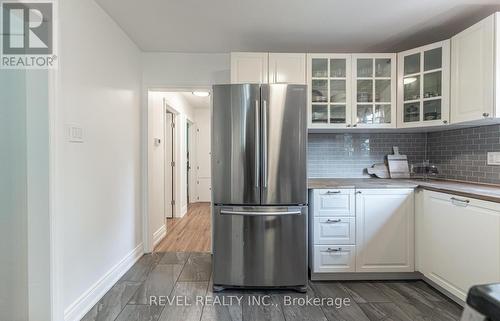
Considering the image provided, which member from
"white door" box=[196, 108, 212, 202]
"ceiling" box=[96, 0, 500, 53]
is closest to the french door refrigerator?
"ceiling" box=[96, 0, 500, 53]

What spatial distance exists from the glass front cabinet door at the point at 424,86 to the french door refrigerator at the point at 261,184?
1.18 metres

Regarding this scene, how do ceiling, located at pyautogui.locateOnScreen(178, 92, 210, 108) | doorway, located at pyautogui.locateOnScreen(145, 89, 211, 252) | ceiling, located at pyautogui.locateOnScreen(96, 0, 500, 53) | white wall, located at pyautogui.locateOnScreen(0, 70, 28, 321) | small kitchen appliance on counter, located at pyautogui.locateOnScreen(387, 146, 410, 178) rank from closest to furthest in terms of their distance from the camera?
white wall, located at pyautogui.locateOnScreen(0, 70, 28, 321)
ceiling, located at pyautogui.locateOnScreen(96, 0, 500, 53)
small kitchen appliance on counter, located at pyautogui.locateOnScreen(387, 146, 410, 178)
doorway, located at pyautogui.locateOnScreen(145, 89, 211, 252)
ceiling, located at pyautogui.locateOnScreen(178, 92, 210, 108)

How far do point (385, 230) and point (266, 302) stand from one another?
1245mm

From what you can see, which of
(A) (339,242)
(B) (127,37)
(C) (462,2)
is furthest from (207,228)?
(C) (462,2)

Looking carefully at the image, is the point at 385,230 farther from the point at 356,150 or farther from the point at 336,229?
the point at 356,150

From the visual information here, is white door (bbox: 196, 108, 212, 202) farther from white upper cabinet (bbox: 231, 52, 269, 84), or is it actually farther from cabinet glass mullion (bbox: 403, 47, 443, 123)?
cabinet glass mullion (bbox: 403, 47, 443, 123)

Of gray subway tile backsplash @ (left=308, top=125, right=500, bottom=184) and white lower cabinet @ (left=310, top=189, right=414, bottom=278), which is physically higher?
gray subway tile backsplash @ (left=308, top=125, right=500, bottom=184)

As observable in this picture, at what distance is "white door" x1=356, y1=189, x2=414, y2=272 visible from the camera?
2354mm

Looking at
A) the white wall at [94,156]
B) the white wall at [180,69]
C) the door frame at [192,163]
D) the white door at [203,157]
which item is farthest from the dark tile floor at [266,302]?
the white door at [203,157]

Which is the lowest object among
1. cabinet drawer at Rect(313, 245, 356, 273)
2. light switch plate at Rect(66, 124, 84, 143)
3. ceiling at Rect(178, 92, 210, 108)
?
cabinet drawer at Rect(313, 245, 356, 273)

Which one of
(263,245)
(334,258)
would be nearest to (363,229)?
(334,258)

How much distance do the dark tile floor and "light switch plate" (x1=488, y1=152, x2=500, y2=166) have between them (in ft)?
4.05

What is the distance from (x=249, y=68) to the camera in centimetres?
261

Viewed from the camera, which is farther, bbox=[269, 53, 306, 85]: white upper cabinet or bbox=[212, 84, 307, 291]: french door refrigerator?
bbox=[269, 53, 306, 85]: white upper cabinet
